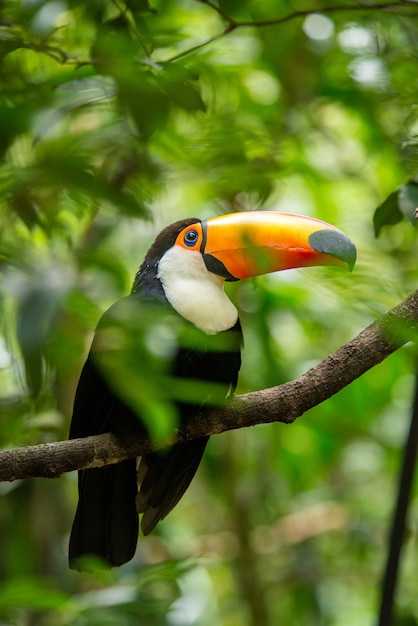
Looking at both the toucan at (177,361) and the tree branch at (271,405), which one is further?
the toucan at (177,361)

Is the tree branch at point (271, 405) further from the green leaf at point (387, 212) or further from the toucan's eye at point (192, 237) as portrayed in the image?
the toucan's eye at point (192, 237)

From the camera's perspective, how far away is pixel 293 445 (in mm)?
3738

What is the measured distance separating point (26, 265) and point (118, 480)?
1586 mm

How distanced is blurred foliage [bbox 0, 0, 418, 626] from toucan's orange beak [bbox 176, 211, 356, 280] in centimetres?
10

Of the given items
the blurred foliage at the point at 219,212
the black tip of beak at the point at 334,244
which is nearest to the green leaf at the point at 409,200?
the blurred foliage at the point at 219,212

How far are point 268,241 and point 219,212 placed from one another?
20 cm

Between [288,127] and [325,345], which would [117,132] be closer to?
[288,127]

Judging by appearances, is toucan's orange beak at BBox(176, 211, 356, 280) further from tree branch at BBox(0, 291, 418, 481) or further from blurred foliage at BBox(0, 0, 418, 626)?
tree branch at BBox(0, 291, 418, 481)

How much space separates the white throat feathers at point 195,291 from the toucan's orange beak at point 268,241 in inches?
1.5

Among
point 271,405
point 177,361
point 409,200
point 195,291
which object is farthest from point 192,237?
point 409,200

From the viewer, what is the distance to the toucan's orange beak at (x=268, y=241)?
210cm

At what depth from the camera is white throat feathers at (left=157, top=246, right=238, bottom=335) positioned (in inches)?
97.8

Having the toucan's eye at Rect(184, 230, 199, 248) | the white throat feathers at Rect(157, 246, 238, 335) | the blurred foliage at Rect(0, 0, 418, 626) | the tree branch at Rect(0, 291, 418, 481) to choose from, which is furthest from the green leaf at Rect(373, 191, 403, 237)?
the toucan's eye at Rect(184, 230, 199, 248)

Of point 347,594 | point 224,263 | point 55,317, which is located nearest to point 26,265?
point 55,317
